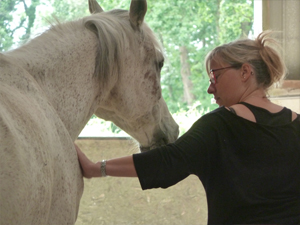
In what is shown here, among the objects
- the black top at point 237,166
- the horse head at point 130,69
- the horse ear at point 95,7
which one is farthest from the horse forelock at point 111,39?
the black top at point 237,166

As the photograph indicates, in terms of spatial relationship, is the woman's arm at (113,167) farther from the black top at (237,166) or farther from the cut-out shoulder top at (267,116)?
the cut-out shoulder top at (267,116)

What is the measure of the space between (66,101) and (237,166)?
50 centimetres

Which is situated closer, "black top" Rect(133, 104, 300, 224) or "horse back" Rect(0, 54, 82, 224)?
"horse back" Rect(0, 54, 82, 224)

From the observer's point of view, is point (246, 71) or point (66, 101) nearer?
point (66, 101)

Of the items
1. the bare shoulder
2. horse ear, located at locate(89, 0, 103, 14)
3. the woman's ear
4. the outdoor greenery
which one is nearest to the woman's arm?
Answer: the bare shoulder

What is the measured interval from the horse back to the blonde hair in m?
0.57

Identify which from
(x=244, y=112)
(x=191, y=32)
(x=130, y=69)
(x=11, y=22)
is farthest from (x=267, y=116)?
(x=191, y=32)

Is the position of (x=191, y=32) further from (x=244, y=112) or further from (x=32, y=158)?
(x=32, y=158)

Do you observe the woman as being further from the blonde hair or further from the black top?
the blonde hair

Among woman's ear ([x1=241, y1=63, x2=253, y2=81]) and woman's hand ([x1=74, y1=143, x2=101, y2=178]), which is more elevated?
woman's ear ([x1=241, y1=63, x2=253, y2=81])

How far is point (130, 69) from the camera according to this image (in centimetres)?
126

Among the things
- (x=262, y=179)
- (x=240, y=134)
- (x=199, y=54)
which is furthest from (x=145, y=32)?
(x=199, y=54)

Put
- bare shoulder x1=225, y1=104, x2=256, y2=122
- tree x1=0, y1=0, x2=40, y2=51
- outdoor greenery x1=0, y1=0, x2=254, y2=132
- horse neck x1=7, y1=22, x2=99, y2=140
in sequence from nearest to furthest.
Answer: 1. horse neck x1=7, y1=22, x2=99, y2=140
2. bare shoulder x1=225, y1=104, x2=256, y2=122
3. tree x1=0, y1=0, x2=40, y2=51
4. outdoor greenery x1=0, y1=0, x2=254, y2=132

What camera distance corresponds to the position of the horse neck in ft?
3.48
